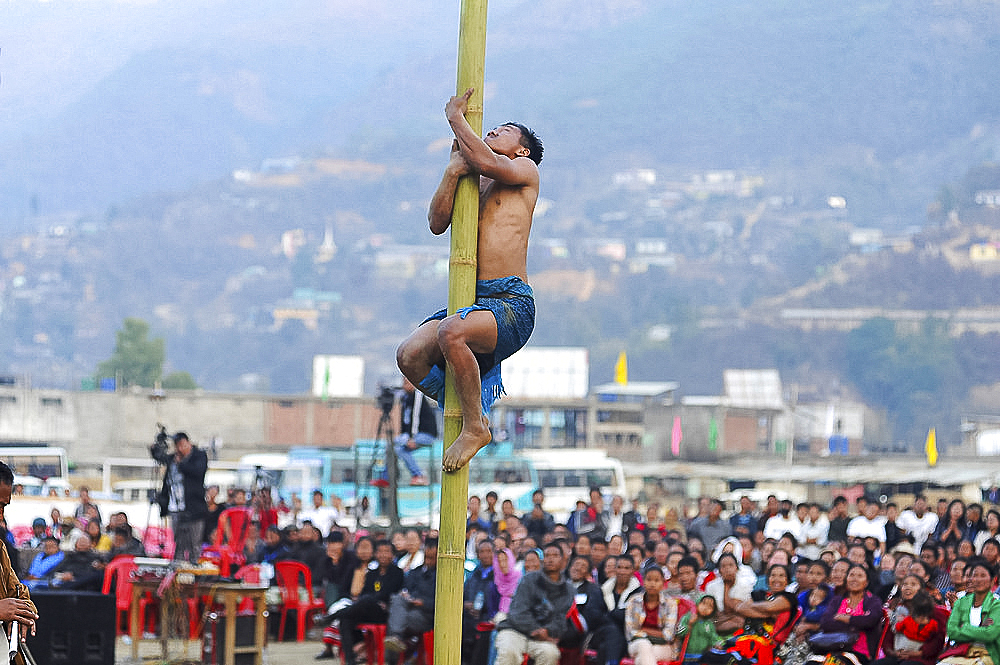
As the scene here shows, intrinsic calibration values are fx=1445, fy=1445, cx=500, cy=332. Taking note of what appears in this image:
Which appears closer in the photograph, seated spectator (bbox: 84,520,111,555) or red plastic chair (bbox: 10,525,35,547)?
seated spectator (bbox: 84,520,111,555)

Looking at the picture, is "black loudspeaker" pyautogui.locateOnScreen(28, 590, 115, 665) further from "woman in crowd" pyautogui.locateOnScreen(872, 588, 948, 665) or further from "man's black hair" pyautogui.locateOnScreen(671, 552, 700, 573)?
"woman in crowd" pyautogui.locateOnScreen(872, 588, 948, 665)

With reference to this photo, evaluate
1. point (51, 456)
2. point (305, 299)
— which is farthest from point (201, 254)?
point (51, 456)

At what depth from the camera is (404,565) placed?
10.7m

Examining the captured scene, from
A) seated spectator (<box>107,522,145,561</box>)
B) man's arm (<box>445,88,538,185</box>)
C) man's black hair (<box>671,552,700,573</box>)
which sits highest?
man's arm (<box>445,88,538,185</box>)

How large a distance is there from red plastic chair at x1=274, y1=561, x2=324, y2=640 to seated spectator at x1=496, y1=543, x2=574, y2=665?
120 inches

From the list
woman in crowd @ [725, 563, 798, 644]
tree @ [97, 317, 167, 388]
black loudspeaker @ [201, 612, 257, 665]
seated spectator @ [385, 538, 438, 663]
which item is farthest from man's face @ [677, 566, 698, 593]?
tree @ [97, 317, 167, 388]

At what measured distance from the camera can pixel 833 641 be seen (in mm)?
7969

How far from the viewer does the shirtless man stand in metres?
4.62

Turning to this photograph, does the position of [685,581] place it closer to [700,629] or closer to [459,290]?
[700,629]

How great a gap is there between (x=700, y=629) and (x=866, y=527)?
4.09m

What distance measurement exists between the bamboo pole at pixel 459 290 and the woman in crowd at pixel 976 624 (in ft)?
12.3

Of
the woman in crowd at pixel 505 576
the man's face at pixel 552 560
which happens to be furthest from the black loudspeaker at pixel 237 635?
the man's face at pixel 552 560

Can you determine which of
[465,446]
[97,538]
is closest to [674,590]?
[465,446]

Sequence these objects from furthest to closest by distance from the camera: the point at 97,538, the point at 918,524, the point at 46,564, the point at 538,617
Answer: the point at 918,524, the point at 97,538, the point at 46,564, the point at 538,617
